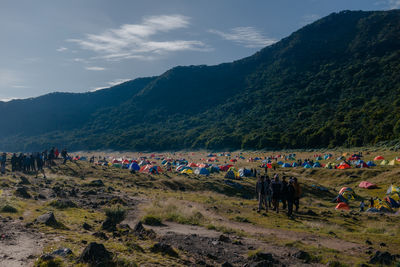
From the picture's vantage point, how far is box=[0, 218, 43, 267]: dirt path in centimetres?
700

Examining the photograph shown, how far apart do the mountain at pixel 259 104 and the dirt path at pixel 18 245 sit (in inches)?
2470

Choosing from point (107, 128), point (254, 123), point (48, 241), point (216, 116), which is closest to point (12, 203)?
point (48, 241)

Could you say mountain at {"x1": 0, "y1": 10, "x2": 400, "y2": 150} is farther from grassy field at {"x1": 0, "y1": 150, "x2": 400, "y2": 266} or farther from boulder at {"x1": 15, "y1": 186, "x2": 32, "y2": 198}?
boulder at {"x1": 15, "y1": 186, "x2": 32, "y2": 198}

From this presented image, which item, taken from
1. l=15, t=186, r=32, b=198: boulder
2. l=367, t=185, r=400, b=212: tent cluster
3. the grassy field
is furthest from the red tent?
l=15, t=186, r=32, b=198: boulder

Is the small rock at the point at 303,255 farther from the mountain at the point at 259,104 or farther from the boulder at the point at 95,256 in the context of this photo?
the mountain at the point at 259,104

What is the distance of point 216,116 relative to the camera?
422 feet

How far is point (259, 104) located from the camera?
122 m

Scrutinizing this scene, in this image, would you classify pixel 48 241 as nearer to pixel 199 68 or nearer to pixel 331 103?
pixel 331 103

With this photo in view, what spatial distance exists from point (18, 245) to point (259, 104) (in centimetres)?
11781

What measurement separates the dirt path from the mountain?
206 ft

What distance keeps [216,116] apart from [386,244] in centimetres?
11866

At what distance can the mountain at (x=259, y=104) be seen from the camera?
3083 inches

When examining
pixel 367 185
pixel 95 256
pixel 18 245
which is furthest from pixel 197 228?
pixel 367 185

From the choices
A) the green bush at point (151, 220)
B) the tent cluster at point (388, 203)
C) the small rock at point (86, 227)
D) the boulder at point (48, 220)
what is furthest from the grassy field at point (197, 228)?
the tent cluster at point (388, 203)
